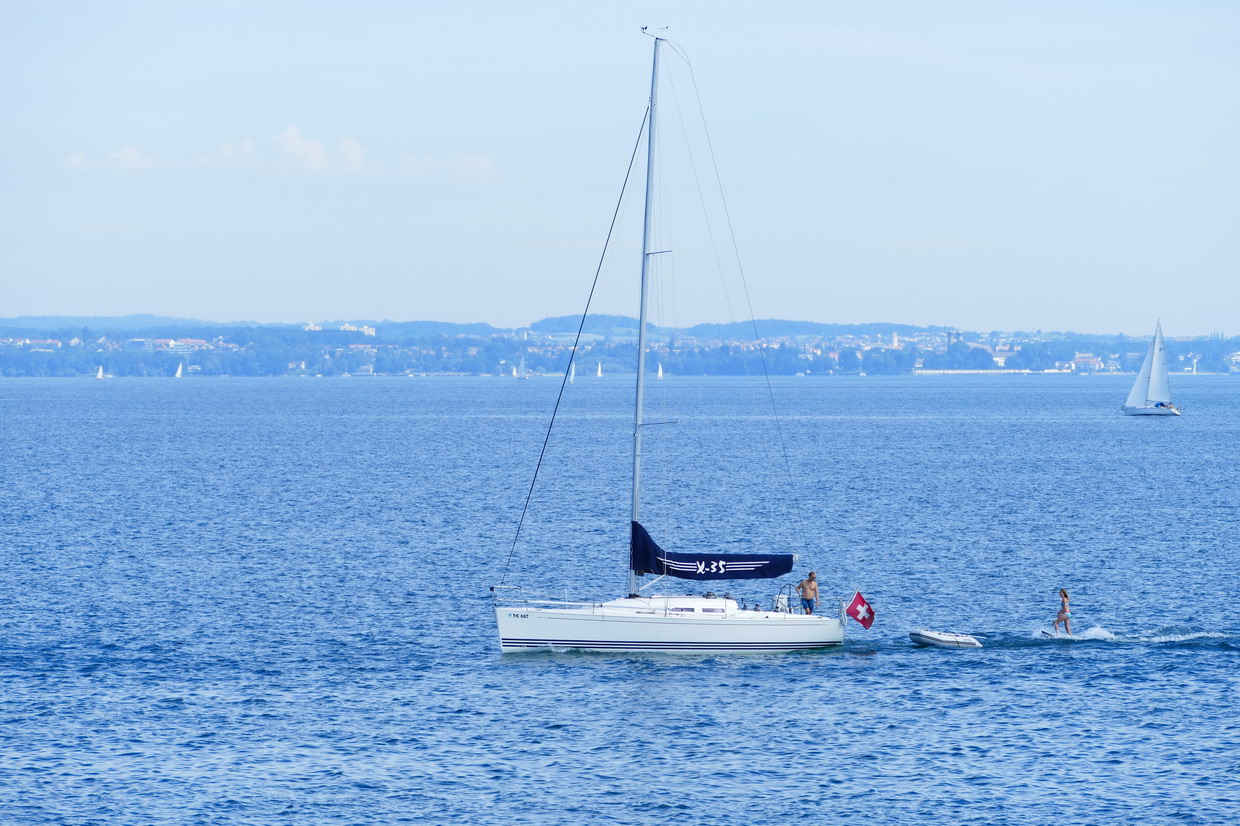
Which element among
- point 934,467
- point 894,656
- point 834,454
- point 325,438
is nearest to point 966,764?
point 894,656

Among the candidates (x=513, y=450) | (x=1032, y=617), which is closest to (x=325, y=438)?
(x=513, y=450)

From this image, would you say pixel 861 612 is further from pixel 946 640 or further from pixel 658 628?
pixel 658 628

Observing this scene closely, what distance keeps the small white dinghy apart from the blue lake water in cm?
47

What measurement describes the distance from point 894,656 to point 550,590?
1726 cm

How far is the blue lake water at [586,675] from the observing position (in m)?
35.6

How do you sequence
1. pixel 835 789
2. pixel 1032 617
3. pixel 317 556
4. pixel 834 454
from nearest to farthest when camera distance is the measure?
pixel 835 789 < pixel 1032 617 < pixel 317 556 < pixel 834 454

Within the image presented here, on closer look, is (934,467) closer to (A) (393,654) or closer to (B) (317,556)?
(B) (317,556)

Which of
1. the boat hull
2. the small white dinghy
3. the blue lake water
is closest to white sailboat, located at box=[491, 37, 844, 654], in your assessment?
the boat hull

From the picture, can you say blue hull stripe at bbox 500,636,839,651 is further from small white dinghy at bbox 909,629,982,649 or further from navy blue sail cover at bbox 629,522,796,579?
small white dinghy at bbox 909,629,982,649

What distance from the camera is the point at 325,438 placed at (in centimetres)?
A: 17338

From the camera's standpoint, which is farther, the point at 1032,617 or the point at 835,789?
the point at 1032,617

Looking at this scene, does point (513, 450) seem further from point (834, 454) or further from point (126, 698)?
point (126, 698)

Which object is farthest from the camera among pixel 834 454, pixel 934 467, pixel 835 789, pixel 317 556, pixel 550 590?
pixel 834 454

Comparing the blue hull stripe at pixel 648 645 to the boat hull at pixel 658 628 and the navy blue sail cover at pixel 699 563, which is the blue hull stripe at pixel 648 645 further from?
the navy blue sail cover at pixel 699 563
